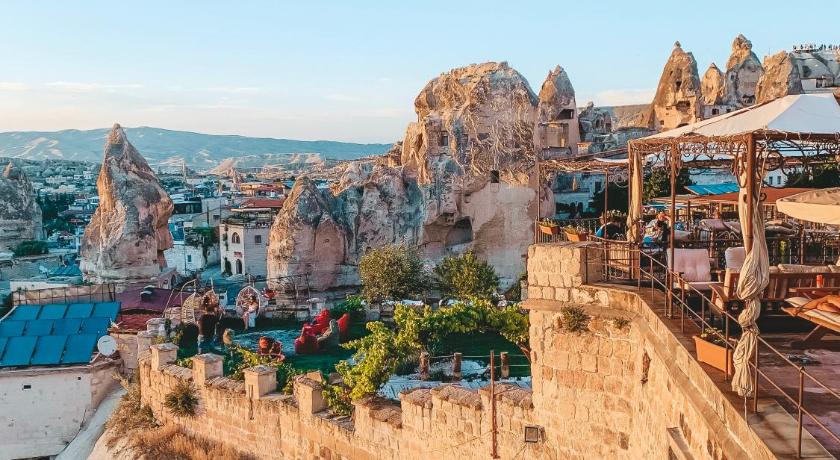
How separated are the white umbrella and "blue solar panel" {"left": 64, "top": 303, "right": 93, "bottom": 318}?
17766 mm

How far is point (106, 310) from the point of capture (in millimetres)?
20297

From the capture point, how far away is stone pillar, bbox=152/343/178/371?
14867 millimetres

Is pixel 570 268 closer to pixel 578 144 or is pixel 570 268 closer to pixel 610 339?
pixel 610 339

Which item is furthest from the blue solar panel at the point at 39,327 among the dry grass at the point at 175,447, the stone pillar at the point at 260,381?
the stone pillar at the point at 260,381

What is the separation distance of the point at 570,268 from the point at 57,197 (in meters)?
83.9

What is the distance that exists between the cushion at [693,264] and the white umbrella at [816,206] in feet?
3.86

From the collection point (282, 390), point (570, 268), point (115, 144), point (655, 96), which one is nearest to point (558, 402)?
point (570, 268)

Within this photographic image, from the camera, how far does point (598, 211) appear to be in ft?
133

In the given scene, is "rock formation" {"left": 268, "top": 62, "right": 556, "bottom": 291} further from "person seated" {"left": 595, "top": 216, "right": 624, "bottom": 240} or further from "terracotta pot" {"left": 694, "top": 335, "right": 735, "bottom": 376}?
"terracotta pot" {"left": 694, "top": 335, "right": 735, "bottom": 376}

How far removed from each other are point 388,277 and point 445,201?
6.20 m

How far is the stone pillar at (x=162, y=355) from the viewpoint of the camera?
1487 cm

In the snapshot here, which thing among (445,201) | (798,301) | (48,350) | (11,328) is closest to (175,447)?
(48,350)

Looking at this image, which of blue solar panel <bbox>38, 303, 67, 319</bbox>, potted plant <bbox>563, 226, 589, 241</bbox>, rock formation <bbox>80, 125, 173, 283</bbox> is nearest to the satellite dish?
blue solar panel <bbox>38, 303, 67, 319</bbox>

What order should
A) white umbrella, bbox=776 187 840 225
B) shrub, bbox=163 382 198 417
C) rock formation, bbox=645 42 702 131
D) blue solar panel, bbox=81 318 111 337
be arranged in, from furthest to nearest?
rock formation, bbox=645 42 702 131, blue solar panel, bbox=81 318 111 337, shrub, bbox=163 382 198 417, white umbrella, bbox=776 187 840 225
